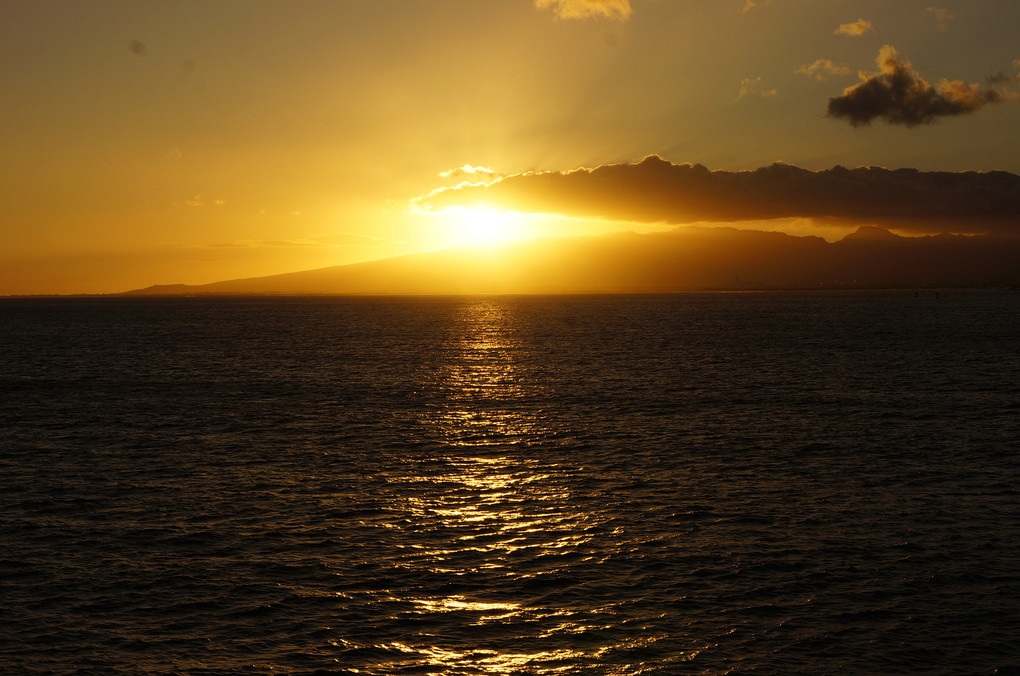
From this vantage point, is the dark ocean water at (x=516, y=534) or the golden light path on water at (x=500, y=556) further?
the dark ocean water at (x=516, y=534)

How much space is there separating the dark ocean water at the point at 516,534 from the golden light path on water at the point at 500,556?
0.43 feet

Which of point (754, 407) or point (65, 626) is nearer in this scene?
point (65, 626)

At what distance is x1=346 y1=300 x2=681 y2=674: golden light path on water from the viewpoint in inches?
950

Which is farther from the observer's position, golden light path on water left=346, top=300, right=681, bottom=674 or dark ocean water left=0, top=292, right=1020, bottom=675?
dark ocean water left=0, top=292, right=1020, bottom=675

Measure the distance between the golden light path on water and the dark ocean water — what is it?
0.43 feet

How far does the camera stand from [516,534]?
35.5 meters

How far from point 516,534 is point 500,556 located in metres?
3.02

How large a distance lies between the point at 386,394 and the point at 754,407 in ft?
119

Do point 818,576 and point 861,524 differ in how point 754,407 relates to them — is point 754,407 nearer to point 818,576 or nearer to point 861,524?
point 861,524

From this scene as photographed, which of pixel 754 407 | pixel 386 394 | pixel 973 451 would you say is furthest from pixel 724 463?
pixel 386 394

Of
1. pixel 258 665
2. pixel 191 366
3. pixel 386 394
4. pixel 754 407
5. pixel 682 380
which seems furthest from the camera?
pixel 191 366

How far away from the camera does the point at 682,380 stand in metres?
92.6

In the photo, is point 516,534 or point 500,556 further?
point 516,534

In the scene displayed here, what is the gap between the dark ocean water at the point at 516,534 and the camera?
81.3 ft
